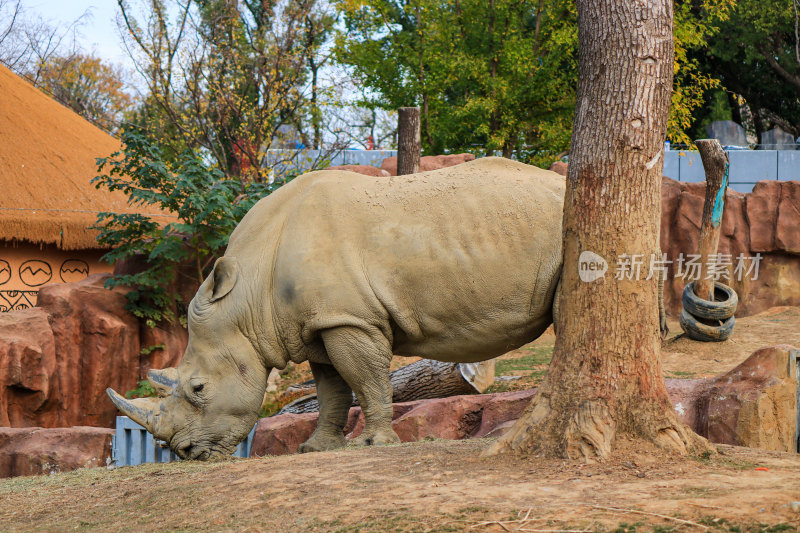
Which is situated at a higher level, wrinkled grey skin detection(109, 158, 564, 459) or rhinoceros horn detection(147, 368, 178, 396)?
wrinkled grey skin detection(109, 158, 564, 459)

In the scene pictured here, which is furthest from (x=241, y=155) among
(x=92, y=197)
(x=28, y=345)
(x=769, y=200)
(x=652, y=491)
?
(x=652, y=491)

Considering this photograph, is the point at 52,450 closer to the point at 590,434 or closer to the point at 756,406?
the point at 590,434

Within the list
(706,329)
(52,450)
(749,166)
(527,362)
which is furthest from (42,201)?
(749,166)

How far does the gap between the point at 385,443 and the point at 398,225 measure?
1610 millimetres

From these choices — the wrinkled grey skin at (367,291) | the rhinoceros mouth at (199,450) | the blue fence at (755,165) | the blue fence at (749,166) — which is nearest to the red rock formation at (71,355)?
→ the wrinkled grey skin at (367,291)

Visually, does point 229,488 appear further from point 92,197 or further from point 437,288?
point 92,197

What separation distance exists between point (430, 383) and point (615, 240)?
4.88 meters

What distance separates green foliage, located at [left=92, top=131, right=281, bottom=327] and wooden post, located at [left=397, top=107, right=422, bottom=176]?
6.72ft

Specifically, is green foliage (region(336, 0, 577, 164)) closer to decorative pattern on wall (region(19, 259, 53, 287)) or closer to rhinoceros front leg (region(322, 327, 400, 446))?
decorative pattern on wall (region(19, 259, 53, 287))

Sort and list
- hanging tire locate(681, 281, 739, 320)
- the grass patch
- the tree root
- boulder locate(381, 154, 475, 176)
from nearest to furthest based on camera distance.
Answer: the tree root, the grass patch, hanging tire locate(681, 281, 739, 320), boulder locate(381, 154, 475, 176)

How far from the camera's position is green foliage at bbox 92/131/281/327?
10.7m

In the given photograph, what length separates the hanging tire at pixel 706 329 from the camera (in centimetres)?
1086

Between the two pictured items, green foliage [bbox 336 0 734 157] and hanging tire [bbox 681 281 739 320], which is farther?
green foliage [bbox 336 0 734 157]

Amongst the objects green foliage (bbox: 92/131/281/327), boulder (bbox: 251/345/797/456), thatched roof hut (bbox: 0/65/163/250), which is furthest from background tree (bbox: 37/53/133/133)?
boulder (bbox: 251/345/797/456)
